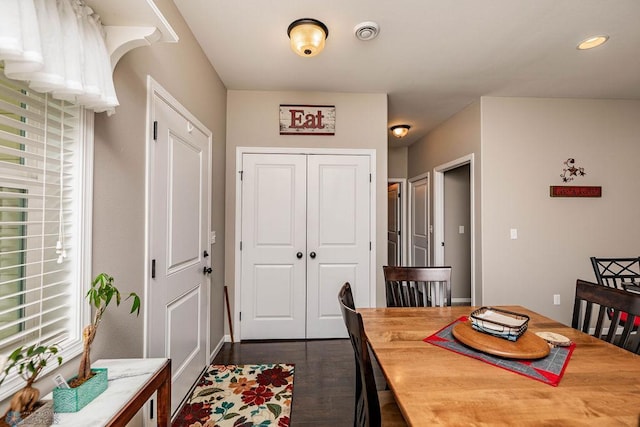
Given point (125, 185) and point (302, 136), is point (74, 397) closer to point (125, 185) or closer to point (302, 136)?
point (125, 185)

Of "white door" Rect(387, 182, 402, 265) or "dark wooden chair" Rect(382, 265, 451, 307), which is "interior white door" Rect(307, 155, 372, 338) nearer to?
"dark wooden chair" Rect(382, 265, 451, 307)

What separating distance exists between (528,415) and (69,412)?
4.22 ft

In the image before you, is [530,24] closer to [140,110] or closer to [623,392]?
[623,392]

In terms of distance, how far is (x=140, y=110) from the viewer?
1505 mm

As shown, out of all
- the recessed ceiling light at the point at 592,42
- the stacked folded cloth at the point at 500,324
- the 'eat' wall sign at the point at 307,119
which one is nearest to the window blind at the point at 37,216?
the stacked folded cloth at the point at 500,324

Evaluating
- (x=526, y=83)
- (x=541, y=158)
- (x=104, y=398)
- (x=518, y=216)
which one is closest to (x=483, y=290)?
(x=518, y=216)

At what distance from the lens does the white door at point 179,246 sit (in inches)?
65.9

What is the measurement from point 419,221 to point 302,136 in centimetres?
286

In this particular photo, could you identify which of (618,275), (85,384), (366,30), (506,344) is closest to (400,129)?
(366,30)

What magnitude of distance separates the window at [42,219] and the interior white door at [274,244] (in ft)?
6.48

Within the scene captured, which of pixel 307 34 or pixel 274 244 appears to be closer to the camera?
pixel 307 34

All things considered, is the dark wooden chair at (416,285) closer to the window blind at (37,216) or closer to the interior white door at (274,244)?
the interior white door at (274,244)

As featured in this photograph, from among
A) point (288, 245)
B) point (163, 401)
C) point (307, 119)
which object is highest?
point (307, 119)

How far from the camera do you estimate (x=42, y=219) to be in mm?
963
